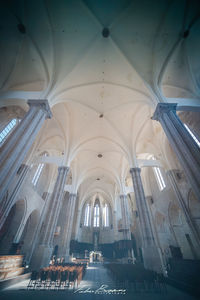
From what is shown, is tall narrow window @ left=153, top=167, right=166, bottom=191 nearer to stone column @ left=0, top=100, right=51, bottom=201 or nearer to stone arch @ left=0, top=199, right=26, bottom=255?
stone column @ left=0, top=100, right=51, bottom=201

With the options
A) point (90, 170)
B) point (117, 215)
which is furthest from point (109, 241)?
point (90, 170)

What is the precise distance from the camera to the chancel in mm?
5516

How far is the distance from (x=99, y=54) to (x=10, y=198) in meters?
11.7

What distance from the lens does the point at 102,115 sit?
12.4 metres

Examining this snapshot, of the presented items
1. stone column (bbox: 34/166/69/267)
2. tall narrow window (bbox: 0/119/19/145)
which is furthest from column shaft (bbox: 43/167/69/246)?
tall narrow window (bbox: 0/119/19/145)

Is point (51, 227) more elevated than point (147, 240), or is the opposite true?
point (51, 227)

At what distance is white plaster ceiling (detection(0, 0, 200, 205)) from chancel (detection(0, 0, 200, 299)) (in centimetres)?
6

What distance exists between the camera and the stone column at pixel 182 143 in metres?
4.83

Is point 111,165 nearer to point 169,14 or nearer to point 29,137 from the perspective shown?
point 29,137

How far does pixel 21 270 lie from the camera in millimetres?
7719

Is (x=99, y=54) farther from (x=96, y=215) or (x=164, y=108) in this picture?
(x=96, y=215)

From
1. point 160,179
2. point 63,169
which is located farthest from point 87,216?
point 63,169

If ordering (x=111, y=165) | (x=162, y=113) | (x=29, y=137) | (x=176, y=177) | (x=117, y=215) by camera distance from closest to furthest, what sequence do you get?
(x=29, y=137), (x=162, y=113), (x=176, y=177), (x=111, y=165), (x=117, y=215)

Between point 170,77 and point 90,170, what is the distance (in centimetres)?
1492
